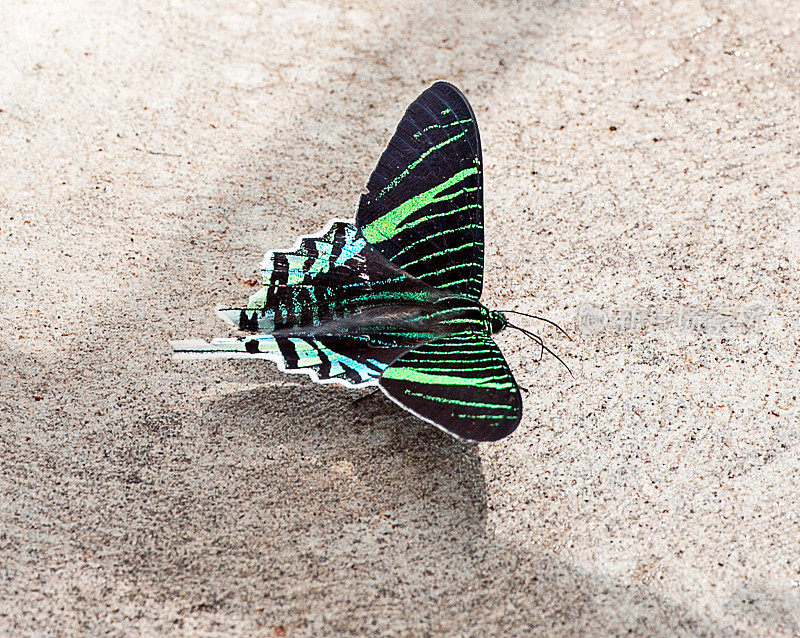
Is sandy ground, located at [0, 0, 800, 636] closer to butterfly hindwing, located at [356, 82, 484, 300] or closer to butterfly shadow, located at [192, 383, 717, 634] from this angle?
butterfly shadow, located at [192, 383, 717, 634]

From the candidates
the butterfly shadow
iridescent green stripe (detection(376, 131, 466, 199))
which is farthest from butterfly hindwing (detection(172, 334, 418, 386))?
iridescent green stripe (detection(376, 131, 466, 199))

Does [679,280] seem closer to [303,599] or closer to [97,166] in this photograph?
[303,599]

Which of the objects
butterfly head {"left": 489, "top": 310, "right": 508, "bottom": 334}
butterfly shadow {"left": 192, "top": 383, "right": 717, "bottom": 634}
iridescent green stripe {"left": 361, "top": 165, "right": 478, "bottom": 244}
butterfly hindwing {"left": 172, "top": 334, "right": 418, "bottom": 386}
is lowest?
butterfly shadow {"left": 192, "top": 383, "right": 717, "bottom": 634}

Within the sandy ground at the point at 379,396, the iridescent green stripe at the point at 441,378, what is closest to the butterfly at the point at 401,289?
the iridescent green stripe at the point at 441,378

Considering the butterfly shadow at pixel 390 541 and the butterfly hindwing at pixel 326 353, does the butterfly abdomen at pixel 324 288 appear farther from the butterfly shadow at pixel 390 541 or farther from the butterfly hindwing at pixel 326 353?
the butterfly shadow at pixel 390 541

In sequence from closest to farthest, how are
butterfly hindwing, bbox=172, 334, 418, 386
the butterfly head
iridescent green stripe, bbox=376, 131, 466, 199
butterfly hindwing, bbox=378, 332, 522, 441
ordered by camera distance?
1. butterfly hindwing, bbox=378, 332, 522, 441
2. butterfly hindwing, bbox=172, 334, 418, 386
3. the butterfly head
4. iridescent green stripe, bbox=376, 131, 466, 199

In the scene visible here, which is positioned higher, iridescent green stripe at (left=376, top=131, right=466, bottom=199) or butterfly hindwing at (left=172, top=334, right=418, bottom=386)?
iridescent green stripe at (left=376, top=131, right=466, bottom=199)

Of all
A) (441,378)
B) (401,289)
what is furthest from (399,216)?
(441,378)

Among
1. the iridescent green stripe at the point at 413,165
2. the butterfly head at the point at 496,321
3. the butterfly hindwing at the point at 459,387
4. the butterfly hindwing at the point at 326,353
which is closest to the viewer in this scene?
the butterfly hindwing at the point at 459,387
